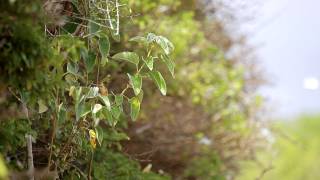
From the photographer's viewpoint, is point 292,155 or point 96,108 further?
point 292,155

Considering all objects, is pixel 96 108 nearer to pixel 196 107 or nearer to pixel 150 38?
pixel 150 38

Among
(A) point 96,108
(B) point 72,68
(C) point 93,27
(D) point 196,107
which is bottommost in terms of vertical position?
(A) point 96,108

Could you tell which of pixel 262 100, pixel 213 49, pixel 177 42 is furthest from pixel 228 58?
pixel 177 42

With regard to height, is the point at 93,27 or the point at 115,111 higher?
the point at 93,27

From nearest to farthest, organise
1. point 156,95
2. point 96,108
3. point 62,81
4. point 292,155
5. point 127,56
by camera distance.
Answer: point 62,81 < point 96,108 < point 127,56 < point 156,95 < point 292,155

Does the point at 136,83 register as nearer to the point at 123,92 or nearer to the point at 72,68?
the point at 123,92

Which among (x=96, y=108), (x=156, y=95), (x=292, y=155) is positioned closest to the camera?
(x=96, y=108)

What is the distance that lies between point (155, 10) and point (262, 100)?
1.14 m

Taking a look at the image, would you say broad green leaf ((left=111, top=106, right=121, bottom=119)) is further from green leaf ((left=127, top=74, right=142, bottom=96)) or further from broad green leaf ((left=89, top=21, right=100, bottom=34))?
broad green leaf ((left=89, top=21, right=100, bottom=34))

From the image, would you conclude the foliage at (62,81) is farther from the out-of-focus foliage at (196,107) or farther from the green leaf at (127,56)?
the out-of-focus foliage at (196,107)

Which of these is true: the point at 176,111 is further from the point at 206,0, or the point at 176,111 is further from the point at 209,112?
the point at 206,0


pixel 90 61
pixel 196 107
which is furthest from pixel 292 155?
pixel 90 61

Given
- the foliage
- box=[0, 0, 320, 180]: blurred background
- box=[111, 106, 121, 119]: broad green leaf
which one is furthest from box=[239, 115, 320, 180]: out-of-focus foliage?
box=[111, 106, 121, 119]: broad green leaf

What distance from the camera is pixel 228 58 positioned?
13.2 feet
